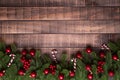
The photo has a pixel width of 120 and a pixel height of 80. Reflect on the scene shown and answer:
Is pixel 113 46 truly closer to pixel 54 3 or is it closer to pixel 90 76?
pixel 90 76

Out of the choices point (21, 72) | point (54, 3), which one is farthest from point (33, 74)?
point (54, 3)

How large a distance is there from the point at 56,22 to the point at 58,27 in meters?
0.03

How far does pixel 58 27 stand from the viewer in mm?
1637

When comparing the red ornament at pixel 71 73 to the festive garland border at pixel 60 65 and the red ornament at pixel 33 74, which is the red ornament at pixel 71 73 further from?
the red ornament at pixel 33 74

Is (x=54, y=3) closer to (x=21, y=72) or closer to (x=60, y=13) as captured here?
(x=60, y=13)

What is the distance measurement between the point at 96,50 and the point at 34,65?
1.28 feet

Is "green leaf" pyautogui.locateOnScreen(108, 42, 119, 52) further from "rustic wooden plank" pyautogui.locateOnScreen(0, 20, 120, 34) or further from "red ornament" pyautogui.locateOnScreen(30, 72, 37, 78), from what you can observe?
"red ornament" pyautogui.locateOnScreen(30, 72, 37, 78)

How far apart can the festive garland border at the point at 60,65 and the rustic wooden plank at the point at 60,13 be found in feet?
0.57

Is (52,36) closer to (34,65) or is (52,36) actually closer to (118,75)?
(34,65)

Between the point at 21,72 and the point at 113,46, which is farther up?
the point at 113,46

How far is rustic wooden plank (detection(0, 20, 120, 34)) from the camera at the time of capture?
163 cm

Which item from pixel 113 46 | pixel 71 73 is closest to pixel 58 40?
pixel 71 73

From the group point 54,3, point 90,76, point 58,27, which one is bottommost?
point 90,76

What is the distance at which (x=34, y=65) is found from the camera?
62.8 inches
